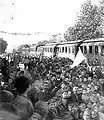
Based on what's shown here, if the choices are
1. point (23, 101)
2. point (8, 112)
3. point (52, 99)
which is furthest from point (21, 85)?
point (52, 99)

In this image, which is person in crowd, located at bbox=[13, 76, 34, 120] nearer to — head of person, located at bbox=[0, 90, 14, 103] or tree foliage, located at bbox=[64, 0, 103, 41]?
head of person, located at bbox=[0, 90, 14, 103]

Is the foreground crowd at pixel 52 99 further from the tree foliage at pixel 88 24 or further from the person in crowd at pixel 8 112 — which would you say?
the tree foliage at pixel 88 24

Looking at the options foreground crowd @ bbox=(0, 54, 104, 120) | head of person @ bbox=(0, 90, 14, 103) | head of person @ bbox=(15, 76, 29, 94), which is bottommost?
foreground crowd @ bbox=(0, 54, 104, 120)

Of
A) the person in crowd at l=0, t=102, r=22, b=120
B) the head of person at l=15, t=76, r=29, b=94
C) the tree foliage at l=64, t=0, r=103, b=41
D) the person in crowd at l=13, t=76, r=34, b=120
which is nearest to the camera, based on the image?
the person in crowd at l=0, t=102, r=22, b=120

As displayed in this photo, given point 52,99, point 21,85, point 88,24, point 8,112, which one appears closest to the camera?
point 8,112

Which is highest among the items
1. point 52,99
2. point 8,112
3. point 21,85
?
point 21,85

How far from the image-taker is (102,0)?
85.7 ft

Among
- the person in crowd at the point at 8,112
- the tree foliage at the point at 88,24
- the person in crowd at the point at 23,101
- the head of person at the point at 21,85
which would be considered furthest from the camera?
the tree foliage at the point at 88,24

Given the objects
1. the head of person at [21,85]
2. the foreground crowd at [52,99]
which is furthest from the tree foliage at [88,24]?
the head of person at [21,85]

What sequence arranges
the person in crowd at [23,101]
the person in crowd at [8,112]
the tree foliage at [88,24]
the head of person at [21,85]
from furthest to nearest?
the tree foliage at [88,24], the head of person at [21,85], the person in crowd at [23,101], the person in crowd at [8,112]

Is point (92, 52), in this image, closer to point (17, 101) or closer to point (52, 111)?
point (52, 111)

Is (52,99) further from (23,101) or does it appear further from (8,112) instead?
(8,112)

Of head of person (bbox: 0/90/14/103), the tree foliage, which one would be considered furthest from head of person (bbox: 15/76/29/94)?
the tree foliage

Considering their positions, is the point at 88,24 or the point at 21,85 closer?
the point at 21,85
